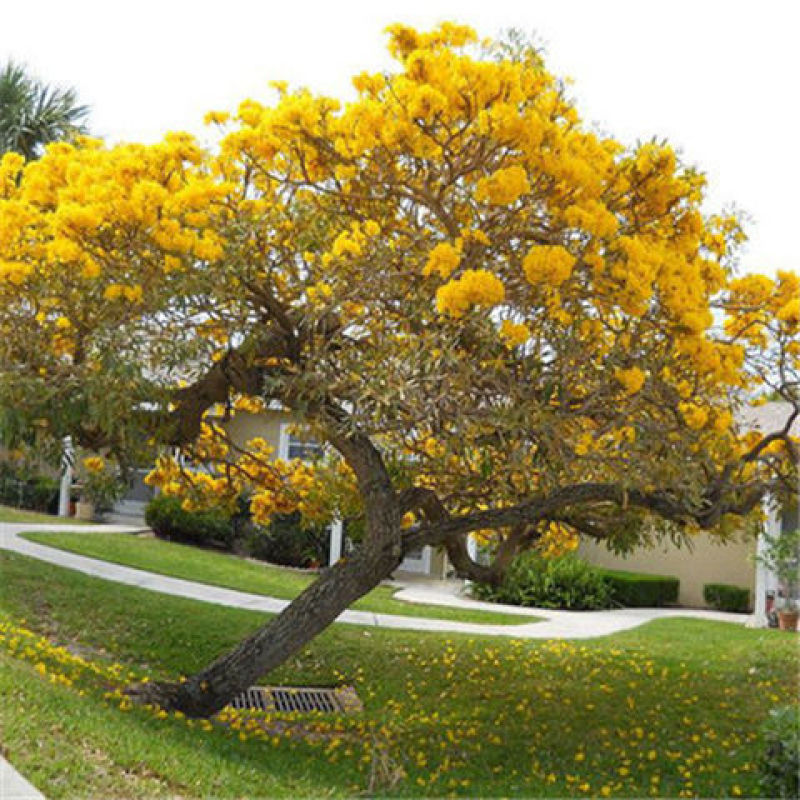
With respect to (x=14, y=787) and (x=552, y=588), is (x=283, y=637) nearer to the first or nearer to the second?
(x=14, y=787)

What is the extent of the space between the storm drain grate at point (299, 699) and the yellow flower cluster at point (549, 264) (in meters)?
5.25

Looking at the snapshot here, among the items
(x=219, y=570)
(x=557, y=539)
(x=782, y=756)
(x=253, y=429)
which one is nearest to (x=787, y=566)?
(x=557, y=539)

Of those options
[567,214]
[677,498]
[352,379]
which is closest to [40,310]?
[352,379]

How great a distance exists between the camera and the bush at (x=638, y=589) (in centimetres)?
1772

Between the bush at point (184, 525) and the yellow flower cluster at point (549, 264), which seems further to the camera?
the bush at point (184, 525)

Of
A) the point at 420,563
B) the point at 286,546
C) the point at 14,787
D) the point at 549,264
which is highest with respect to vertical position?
the point at 549,264

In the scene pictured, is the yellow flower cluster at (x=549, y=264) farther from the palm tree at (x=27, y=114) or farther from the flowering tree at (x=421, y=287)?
the palm tree at (x=27, y=114)

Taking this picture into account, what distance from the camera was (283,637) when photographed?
25.4 ft

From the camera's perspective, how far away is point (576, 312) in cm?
611

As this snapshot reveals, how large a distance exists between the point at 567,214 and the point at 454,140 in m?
0.93

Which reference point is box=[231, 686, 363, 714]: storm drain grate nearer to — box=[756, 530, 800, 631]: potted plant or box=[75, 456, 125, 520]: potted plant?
box=[75, 456, 125, 520]: potted plant

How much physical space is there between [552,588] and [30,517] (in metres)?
12.4

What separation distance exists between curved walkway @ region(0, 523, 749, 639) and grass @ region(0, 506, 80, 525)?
8.79 ft

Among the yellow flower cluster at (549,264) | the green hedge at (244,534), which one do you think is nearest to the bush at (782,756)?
the yellow flower cluster at (549,264)
